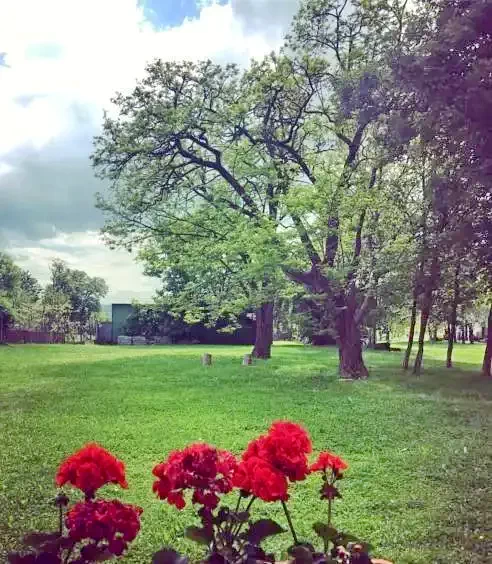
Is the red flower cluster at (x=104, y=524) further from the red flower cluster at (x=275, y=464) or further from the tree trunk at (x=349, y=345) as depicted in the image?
the tree trunk at (x=349, y=345)

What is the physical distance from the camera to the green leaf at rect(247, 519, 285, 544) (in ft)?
2.79

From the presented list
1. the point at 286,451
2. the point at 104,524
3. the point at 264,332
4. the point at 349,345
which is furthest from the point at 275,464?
the point at 264,332

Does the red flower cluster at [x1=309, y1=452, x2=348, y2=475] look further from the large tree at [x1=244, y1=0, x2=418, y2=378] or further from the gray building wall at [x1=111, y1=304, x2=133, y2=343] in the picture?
the gray building wall at [x1=111, y1=304, x2=133, y2=343]

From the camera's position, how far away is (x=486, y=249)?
3.98 m

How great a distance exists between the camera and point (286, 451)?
0.87 metres

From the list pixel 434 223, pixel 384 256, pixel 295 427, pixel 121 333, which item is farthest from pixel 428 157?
pixel 121 333

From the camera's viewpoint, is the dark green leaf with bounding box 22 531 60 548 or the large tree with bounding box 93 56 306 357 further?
the large tree with bounding box 93 56 306 357

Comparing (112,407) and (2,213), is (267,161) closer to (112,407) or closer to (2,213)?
(2,213)

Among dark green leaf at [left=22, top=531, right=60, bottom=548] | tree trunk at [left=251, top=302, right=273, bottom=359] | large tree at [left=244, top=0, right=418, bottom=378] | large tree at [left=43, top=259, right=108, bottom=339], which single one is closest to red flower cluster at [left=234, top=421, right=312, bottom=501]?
dark green leaf at [left=22, top=531, right=60, bottom=548]

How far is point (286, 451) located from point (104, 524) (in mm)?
283

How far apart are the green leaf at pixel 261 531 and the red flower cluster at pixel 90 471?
21 cm

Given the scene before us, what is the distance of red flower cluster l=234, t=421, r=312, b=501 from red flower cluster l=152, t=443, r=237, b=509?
0.03 meters

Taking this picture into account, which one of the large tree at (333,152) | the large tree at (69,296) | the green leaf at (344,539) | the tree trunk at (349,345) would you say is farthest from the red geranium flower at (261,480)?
the large tree at (69,296)

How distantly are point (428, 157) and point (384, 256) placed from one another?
209 centimetres
